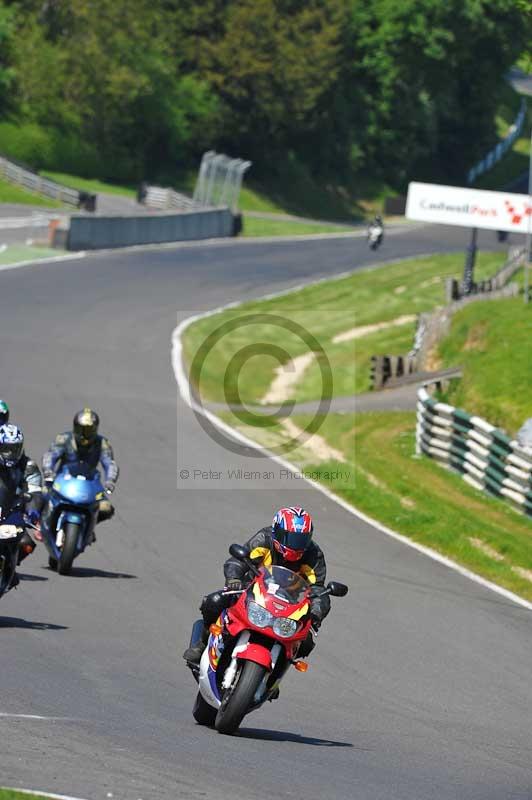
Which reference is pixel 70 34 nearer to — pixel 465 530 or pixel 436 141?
pixel 436 141

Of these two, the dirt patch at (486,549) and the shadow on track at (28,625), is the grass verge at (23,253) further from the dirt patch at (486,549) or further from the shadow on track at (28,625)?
the shadow on track at (28,625)

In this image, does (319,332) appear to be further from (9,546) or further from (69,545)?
(9,546)

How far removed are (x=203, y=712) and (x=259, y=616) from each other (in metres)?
0.82

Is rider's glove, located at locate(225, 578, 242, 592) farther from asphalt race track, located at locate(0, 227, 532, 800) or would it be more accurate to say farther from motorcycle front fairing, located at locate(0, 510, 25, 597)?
motorcycle front fairing, located at locate(0, 510, 25, 597)

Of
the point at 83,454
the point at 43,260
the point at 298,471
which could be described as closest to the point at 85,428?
the point at 83,454

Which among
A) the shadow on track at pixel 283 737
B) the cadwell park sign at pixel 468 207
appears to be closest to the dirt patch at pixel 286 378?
the cadwell park sign at pixel 468 207

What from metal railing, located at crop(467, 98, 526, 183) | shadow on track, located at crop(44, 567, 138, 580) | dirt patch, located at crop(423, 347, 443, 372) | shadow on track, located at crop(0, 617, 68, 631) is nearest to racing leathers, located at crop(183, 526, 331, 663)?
shadow on track, located at crop(0, 617, 68, 631)

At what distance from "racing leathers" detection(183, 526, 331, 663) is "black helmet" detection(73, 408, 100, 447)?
18.3 feet

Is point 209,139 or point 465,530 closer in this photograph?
point 465,530

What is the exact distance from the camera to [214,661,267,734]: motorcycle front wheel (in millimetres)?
9289

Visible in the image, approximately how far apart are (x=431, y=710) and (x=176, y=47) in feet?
259

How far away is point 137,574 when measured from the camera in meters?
15.8

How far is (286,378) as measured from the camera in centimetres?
3406

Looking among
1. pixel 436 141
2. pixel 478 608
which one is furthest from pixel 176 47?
pixel 478 608
